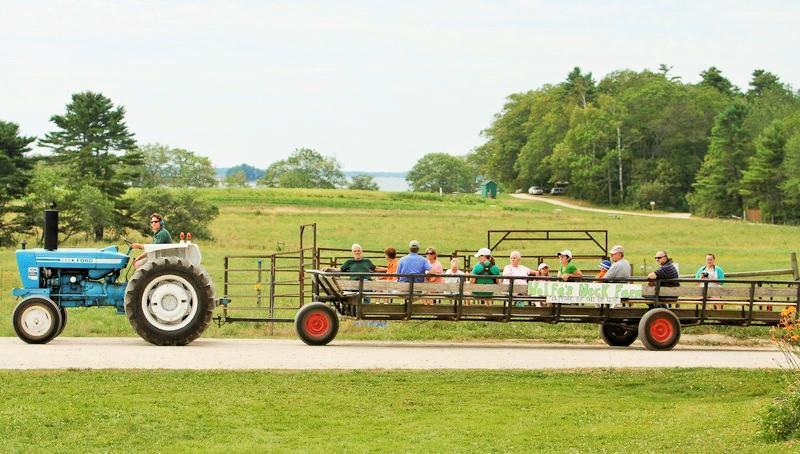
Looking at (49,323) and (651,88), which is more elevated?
(651,88)

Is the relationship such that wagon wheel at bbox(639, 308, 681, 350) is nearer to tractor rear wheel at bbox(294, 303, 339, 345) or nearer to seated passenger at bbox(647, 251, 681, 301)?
seated passenger at bbox(647, 251, 681, 301)

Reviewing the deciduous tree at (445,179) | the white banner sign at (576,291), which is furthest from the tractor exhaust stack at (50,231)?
the deciduous tree at (445,179)

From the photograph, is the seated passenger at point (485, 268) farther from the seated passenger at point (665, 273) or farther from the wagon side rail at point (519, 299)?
the seated passenger at point (665, 273)

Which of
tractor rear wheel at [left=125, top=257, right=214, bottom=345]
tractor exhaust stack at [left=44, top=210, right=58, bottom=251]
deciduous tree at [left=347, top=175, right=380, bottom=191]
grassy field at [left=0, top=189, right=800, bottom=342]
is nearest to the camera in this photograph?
tractor rear wheel at [left=125, top=257, right=214, bottom=345]

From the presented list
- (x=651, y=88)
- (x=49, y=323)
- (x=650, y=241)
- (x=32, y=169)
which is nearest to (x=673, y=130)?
(x=651, y=88)

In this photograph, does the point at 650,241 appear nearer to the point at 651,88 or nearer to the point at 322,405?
the point at 322,405

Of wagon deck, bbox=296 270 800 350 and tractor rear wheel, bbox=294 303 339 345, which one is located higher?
wagon deck, bbox=296 270 800 350

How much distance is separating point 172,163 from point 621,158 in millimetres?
82549

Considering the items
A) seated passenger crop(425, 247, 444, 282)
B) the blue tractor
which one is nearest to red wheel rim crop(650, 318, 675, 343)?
seated passenger crop(425, 247, 444, 282)

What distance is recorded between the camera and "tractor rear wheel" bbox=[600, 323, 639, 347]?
22406mm

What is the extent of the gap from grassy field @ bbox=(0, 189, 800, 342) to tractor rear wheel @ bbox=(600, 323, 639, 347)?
82 cm

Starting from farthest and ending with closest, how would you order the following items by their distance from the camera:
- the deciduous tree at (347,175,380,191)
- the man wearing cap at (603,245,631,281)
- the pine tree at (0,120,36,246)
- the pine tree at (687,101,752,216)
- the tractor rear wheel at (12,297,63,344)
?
the deciduous tree at (347,175,380,191)
the pine tree at (687,101,752,216)
the pine tree at (0,120,36,246)
the man wearing cap at (603,245,631,281)
the tractor rear wheel at (12,297,63,344)

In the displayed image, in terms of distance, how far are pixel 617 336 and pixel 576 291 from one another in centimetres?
172

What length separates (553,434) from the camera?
13516 mm
